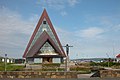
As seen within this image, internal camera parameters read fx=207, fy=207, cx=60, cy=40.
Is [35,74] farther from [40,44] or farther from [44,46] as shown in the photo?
[44,46]

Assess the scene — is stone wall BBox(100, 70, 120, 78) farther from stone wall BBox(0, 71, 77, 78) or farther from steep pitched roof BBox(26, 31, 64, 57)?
steep pitched roof BBox(26, 31, 64, 57)

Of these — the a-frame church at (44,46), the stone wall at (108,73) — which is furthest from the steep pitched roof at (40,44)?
the stone wall at (108,73)

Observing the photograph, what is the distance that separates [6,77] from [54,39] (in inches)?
1781

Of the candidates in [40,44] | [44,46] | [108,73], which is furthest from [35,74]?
[44,46]

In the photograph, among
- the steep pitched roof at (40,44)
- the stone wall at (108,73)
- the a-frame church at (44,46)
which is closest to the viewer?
the stone wall at (108,73)

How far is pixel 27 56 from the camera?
55.9m

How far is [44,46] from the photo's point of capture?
5628 centimetres

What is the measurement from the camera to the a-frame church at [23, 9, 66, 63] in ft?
180

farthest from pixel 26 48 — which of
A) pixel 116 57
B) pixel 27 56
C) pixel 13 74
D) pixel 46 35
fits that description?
pixel 13 74

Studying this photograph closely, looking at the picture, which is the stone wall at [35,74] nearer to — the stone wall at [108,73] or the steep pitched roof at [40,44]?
the stone wall at [108,73]

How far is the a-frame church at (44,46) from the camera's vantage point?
180ft

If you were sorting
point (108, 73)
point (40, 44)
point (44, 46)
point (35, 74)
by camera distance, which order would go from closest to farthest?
point (35, 74)
point (108, 73)
point (40, 44)
point (44, 46)

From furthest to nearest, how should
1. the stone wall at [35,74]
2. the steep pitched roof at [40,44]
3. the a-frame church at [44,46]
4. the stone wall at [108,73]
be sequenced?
the a-frame church at [44,46] → the steep pitched roof at [40,44] → the stone wall at [108,73] → the stone wall at [35,74]

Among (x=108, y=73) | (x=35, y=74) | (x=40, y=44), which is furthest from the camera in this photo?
(x=40, y=44)
